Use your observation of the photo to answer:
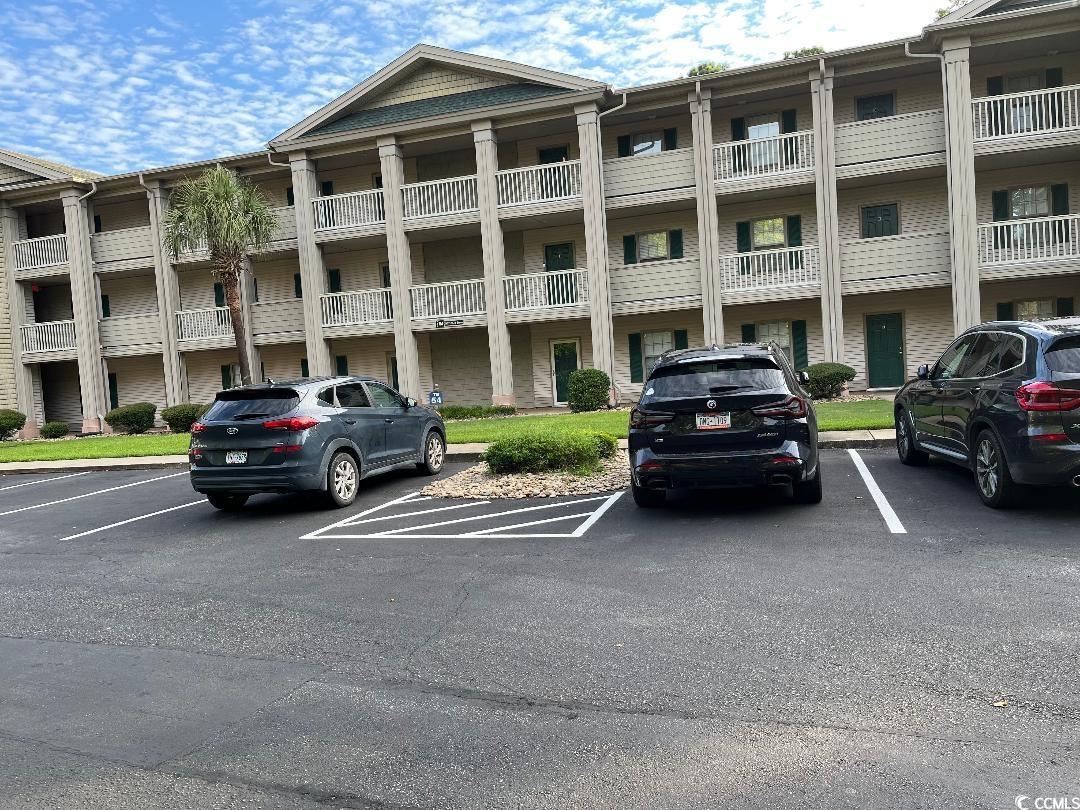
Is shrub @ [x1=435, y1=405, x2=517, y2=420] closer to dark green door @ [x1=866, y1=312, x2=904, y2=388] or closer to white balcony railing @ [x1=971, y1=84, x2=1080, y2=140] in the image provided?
dark green door @ [x1=866, y1=312, x2=904, y2=388]

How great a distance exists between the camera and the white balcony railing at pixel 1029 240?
18969 millimetres

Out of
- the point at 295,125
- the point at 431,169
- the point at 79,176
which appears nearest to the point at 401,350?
the point at 431,169

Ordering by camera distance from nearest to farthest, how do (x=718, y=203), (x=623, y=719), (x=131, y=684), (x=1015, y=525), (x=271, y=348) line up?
(x=623, y=719), (x=131, y=684), (x=1015, y=525), (x=718, y=203), (x=271, y=348)

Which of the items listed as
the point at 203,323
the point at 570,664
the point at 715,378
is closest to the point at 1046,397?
the point at 715,378

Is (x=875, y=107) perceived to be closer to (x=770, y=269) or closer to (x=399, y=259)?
(x=770, y=269)

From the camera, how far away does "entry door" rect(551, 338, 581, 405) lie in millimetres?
24312

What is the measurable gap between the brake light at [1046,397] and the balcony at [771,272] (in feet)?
47.0

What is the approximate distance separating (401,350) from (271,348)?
A: 6.22 meters

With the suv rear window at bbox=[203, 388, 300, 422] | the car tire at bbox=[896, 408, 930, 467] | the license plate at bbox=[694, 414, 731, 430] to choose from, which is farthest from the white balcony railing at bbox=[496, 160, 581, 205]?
the license plate at bbox=[694, 414, 731, 430]

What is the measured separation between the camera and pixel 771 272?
835 inches

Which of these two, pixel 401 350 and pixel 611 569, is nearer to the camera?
pixel 611 569

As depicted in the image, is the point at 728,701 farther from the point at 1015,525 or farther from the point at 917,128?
the point at 917,128

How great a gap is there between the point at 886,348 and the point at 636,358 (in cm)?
702

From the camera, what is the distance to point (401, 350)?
925 inches
